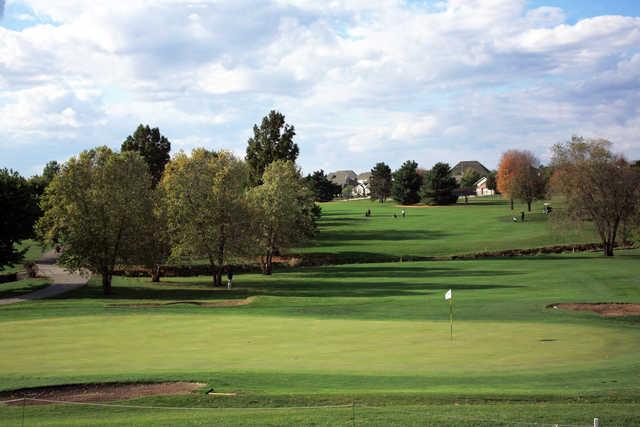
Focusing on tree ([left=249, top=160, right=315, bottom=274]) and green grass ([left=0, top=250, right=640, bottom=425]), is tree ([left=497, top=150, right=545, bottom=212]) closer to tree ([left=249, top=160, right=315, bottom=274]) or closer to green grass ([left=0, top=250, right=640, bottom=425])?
tree ([left=249, top=160, right=315, bottom=274])

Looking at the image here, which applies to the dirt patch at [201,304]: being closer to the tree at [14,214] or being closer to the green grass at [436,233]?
the tree at [14,214]

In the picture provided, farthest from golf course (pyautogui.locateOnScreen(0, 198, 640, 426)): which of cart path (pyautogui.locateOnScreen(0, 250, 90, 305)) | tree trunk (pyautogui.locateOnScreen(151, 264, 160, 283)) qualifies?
tree trunk (pyautogui.locateOnScreen(151, 264, 160, 283))

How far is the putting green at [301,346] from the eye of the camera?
2347 cm

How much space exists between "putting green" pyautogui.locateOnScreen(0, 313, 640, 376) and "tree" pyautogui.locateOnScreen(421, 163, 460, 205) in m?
118

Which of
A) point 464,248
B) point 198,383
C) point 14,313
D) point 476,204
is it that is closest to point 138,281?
point 14,313

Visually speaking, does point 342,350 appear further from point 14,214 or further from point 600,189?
point 600,189

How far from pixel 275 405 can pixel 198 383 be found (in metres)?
3.89

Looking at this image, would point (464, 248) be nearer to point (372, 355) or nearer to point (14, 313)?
point (14, 313)

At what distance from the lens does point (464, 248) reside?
8944 centimetres

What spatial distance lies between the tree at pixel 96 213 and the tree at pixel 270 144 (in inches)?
1489

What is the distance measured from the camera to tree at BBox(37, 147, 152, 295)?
55219 millimetres

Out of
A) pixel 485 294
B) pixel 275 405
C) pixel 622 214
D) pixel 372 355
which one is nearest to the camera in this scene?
pixel 275 405

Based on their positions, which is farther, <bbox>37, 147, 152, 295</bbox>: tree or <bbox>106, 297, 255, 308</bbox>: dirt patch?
<bbox>37, 147, 152, 295</bbox>: tree

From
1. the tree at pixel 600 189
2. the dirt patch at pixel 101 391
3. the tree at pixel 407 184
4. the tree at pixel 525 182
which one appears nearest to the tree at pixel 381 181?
the tree at pixel 407 184
